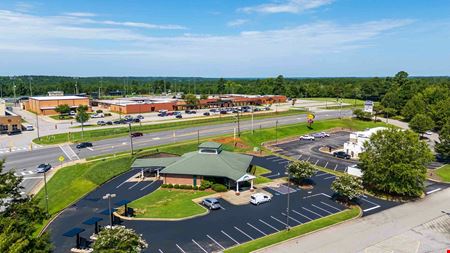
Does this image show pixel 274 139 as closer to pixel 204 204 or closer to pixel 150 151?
pixel 150 151

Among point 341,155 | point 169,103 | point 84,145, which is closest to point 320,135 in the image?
point 341,155

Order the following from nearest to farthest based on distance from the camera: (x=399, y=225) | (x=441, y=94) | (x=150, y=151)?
(x=399, y=225) < (x=150, y=151) < (x=441, y=94)

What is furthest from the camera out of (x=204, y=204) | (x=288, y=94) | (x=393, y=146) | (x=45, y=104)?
(x=288, y=94)

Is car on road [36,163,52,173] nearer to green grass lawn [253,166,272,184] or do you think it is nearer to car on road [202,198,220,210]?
car on road [202,198,220,210]

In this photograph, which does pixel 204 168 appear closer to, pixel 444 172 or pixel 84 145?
pixel 84 145

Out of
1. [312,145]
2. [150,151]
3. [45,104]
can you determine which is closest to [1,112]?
[45,104]

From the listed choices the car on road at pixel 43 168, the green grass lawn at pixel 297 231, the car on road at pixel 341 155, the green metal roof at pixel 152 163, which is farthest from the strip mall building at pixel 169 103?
the green grass lawn at pixel 297 231

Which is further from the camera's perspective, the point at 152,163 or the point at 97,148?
the point at 97,148
